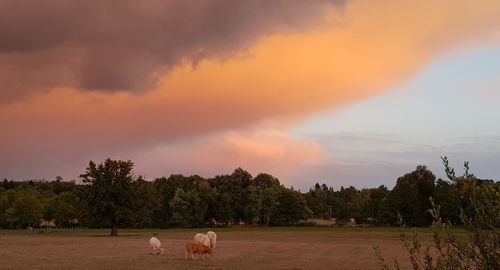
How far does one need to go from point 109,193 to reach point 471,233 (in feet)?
282

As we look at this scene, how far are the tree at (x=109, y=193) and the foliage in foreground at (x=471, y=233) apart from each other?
84590mm

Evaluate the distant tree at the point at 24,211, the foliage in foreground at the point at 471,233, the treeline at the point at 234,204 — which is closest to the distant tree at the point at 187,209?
the treeline at the point at 234,204

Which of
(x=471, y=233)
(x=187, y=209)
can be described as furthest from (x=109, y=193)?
(x=471, y=233)

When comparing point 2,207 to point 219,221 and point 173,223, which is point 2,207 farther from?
point 219,221

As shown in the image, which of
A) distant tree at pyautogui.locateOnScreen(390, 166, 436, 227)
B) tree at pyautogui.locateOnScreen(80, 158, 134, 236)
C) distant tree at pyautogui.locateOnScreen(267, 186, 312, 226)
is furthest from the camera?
distant tree at pyautogui.locateOnScreen(267, 186, 312, 226)

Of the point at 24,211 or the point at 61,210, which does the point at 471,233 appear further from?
the point at 61,210

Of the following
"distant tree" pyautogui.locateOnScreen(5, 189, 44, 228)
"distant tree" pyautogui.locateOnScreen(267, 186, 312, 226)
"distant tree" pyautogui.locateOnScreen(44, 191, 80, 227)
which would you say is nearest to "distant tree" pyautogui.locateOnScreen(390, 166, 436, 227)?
"distant tree" pyautogui.locateOnScreen(267, 186, 312, 226)

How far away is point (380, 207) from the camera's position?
138750 millimetres

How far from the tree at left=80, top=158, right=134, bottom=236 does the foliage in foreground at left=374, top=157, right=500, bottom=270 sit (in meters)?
84.6

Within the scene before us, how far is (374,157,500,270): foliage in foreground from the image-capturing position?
4.51 meters

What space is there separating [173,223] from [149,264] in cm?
11026

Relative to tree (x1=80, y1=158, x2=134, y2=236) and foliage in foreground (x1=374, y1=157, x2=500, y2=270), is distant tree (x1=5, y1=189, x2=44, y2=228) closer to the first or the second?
tree (x1=80, y1=158, x2=134, y2=236)

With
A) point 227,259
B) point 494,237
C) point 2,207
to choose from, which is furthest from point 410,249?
point 2,207

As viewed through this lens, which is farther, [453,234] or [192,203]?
[192,203]
